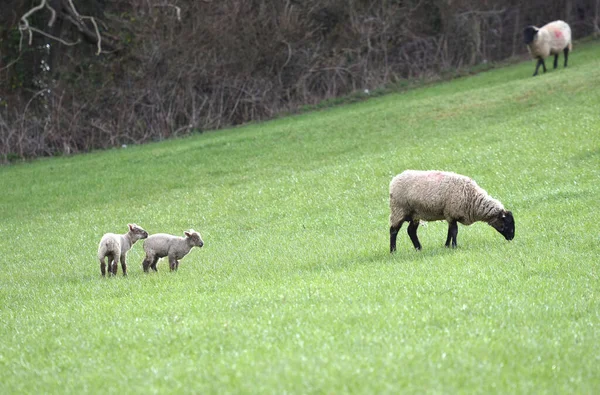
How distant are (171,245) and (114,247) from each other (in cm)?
99

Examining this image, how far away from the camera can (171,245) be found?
49.5 feet

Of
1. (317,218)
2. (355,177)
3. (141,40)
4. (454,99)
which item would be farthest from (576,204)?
(141,40)

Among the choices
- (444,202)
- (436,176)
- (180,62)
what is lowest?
(180,62)

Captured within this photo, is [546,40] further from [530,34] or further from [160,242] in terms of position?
[160,242]

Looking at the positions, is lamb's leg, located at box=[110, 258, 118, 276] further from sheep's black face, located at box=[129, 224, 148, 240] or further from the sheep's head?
the sheep's head

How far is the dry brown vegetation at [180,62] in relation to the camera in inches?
1455

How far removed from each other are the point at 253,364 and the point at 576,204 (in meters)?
11.0

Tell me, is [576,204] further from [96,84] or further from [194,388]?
[96,84]

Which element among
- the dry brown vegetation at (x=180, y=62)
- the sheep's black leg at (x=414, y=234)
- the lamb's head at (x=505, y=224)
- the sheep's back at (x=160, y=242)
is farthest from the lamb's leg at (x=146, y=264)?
the dry brown vegetation at (x=180, y=62)

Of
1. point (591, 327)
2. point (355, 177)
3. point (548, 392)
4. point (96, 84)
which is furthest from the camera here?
point (96, 84)

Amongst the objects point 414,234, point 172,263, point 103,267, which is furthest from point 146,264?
point 414,234

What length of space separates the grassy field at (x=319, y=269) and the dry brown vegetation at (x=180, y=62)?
16.6 ft

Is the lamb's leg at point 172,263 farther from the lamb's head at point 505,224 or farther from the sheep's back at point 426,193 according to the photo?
the lamb's head at point 505,224

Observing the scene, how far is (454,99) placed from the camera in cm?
3412
